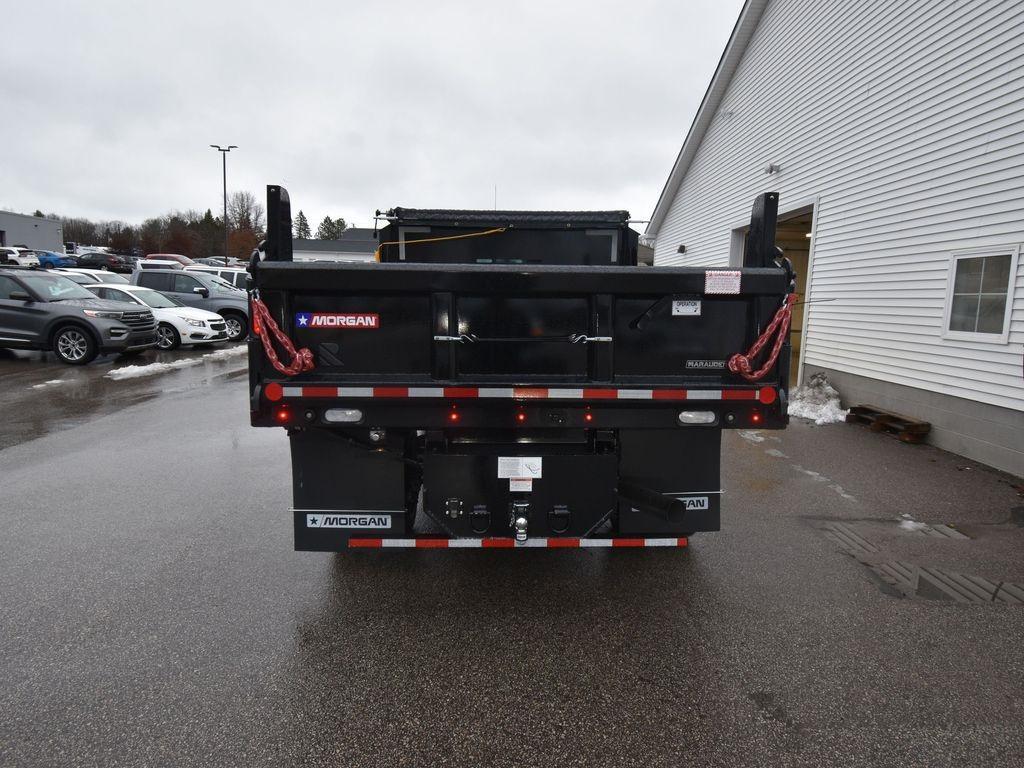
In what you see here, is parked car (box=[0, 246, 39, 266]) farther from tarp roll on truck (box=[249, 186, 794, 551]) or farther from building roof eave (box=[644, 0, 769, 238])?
tarp roll on truck (box=[249, 186, 794, 551])

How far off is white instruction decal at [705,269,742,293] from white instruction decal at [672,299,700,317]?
12 cm

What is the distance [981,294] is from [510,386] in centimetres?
680

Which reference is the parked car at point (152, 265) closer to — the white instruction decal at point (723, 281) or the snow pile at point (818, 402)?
the snow pile at point (818, 402)

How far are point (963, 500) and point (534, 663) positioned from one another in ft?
16.1

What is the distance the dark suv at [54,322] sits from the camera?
40.5ft

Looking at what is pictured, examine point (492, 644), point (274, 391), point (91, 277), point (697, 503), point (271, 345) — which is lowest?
point (492, 644)

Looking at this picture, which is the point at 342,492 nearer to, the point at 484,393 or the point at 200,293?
the point at 484,393

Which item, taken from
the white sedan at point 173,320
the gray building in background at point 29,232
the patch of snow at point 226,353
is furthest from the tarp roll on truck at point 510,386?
the gray building in background at point 29,232

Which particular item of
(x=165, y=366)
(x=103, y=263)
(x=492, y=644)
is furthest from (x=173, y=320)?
(x=103, y=263)

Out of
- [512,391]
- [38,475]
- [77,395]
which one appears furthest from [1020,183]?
[77,395]

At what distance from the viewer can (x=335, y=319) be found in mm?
3098

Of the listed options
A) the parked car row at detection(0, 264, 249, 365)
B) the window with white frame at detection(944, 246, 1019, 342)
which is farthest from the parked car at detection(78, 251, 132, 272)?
the window with white frame at detection(944, 246, 1019, 342)

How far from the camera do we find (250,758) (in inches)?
91.6

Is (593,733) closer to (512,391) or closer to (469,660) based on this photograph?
(469,660)
